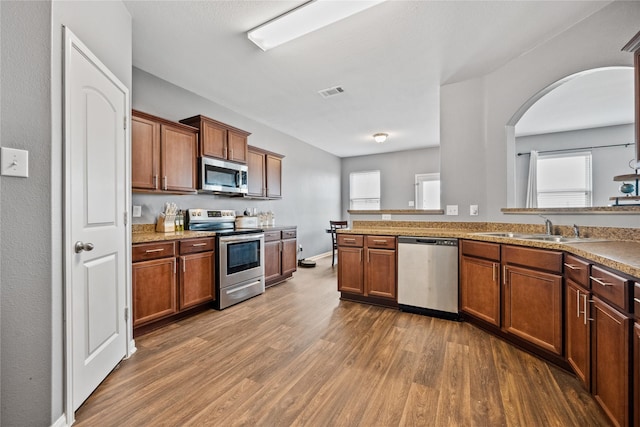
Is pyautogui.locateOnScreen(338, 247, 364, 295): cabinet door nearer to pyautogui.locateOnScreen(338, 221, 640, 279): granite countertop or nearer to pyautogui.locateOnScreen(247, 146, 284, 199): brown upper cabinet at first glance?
pyautogui.locateOnScreen(338, 221, 640, 279): granite countertop

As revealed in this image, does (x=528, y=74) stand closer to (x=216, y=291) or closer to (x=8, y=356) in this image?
(x=216, y=291)

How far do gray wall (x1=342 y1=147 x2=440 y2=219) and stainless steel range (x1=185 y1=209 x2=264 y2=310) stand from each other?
4.57 m

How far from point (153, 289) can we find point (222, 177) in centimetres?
163

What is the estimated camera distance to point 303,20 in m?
2.20

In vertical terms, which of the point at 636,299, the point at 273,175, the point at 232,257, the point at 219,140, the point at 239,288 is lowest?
the point at 239,288

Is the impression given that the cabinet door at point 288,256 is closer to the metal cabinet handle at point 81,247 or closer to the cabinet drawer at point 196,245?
the cabinet drawer at point 196,245

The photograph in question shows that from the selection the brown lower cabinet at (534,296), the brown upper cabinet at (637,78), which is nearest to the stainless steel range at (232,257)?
the brown lower cabinet at (534,296)

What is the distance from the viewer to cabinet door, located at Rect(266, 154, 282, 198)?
4661 millimetres

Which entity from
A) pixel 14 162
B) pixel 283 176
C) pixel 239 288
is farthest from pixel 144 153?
pixel 283 176

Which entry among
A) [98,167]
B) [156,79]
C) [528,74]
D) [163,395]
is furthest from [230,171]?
[528,74]

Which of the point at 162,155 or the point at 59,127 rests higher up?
the point at 162,155

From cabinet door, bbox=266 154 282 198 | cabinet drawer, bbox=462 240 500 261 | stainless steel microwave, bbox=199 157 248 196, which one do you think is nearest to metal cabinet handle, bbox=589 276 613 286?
cabinet drawer, bbox=462 240 500 261

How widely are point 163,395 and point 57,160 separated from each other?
1.43 m

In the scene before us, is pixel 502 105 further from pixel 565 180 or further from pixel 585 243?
pixel 565 180
